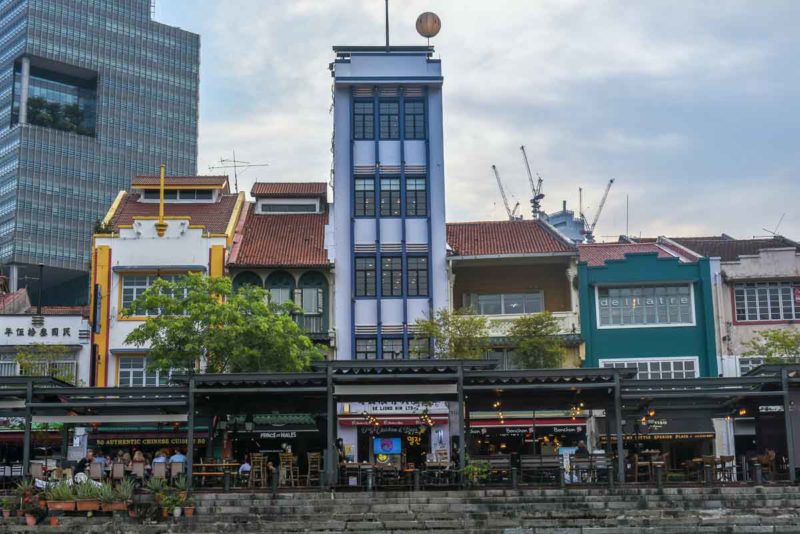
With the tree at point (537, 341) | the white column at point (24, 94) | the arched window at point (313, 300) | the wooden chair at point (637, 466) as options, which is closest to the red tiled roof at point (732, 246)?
the tree at point (537, 341)

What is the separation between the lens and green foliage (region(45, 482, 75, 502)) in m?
30.8

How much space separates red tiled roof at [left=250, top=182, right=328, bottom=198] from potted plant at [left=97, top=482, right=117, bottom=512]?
2918 centimetres

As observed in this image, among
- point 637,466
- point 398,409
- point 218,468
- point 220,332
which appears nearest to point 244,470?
point 218,468

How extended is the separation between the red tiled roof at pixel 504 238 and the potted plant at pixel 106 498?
1022 inches

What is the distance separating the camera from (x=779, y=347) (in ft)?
156

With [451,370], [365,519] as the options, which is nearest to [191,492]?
[365,519]

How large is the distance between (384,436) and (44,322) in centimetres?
1598

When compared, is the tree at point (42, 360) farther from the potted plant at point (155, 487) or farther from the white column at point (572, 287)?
the white column at point (572, 287)

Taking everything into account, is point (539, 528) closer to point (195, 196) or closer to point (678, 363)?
point (678, 363)

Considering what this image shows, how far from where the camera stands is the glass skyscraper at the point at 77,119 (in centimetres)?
14412

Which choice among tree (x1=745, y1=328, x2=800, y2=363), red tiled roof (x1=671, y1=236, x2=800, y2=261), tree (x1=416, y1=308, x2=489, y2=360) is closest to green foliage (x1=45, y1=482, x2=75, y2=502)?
tree (x1=416, y1=308, x2=489, y2=360)

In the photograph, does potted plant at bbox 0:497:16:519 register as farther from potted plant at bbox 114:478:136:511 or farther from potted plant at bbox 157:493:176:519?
potted plant at bbox 157:493:176:519

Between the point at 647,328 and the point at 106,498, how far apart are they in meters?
28.5

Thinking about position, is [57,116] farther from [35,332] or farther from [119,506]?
[119,506]
